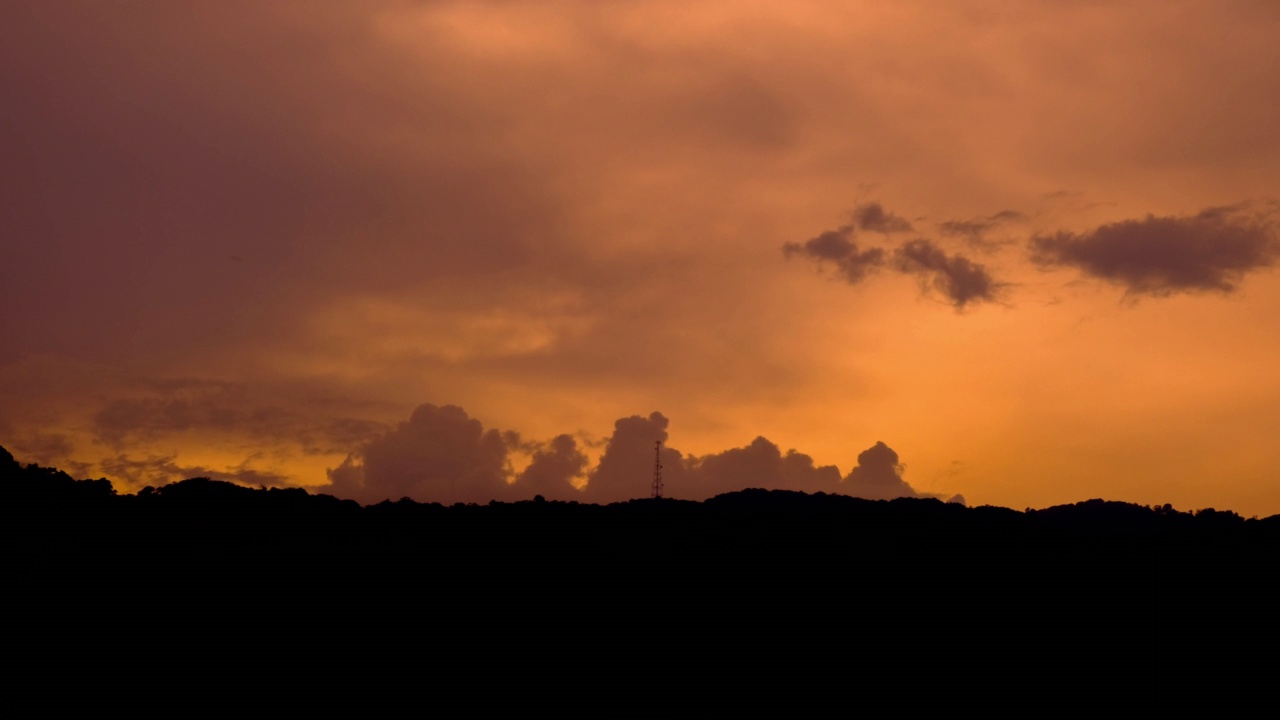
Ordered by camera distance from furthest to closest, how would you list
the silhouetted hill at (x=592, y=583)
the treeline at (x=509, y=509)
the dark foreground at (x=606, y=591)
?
1. the treeline at (x=509, y=509)
2. the silhouetted hill at (x=592, y=583)
3. the dark foreground at (x=606, y=591)

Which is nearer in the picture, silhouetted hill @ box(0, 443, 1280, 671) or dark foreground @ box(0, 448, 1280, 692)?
dark foreground @ box(0, 448, 1280, 692)

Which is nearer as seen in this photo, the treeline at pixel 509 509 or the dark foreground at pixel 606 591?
the dark foreground at pixel 606 591

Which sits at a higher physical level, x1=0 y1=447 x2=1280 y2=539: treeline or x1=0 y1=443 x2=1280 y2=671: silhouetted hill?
x1=0 y1=447 x2=1280 y2=539: treeline

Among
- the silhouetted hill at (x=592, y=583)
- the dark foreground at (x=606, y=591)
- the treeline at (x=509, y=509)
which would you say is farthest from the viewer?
the treeline at (x=509, y=509)

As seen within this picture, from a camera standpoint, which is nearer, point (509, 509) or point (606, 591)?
point (606, 591)

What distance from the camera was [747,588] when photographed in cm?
11019

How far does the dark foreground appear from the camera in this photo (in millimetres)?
100750

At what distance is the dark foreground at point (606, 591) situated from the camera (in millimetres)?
100750

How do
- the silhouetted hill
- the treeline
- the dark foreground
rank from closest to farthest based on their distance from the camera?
1. the dark foreground
2. the silhouetted hill
3. the treeline

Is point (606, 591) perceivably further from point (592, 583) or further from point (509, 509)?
point (509, 509)

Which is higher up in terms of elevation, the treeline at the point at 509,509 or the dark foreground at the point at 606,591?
the treeline at the point at 509,509

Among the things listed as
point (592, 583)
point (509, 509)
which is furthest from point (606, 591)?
point (509, 509)

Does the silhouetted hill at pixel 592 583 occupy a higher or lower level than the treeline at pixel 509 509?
lower

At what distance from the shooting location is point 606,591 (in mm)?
109375
